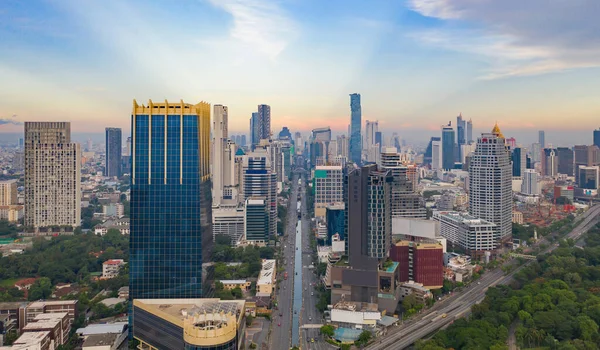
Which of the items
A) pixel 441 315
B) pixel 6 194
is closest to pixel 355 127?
pixel 6 194

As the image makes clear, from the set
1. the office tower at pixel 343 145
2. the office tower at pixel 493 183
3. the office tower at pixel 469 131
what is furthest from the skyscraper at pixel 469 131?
the office tower at pixel 493 183

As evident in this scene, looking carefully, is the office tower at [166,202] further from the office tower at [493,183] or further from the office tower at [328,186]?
the office tower at [328,186]

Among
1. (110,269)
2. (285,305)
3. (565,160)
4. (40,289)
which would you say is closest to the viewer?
(285,305)

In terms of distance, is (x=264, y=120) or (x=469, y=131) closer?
(x=264, y=120)

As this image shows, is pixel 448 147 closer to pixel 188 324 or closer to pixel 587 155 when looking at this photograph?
pixel 587 155

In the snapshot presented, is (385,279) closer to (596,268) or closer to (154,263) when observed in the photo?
(154,263)

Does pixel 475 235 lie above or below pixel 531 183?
below

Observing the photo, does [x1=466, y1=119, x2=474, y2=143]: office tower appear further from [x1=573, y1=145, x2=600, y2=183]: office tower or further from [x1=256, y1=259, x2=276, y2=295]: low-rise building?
[x1=256, y1=259, x2=276, y2=295]: low-rise building
